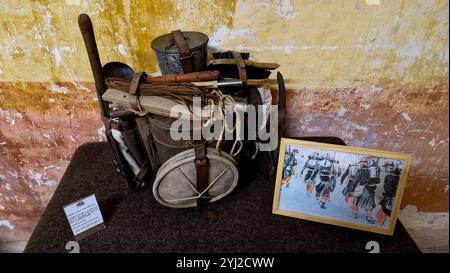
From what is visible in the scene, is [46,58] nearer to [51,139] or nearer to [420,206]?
[51,139]

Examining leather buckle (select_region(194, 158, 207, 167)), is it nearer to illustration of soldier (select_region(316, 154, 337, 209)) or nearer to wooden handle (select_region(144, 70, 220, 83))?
wooden handle (select_region(144, 70, 220, 83))

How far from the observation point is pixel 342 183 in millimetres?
818

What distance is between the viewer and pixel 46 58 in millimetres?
1025

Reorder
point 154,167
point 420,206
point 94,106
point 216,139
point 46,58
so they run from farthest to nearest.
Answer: point 420,206, point 94,106, point 46,58, point 154,167, point 216,139

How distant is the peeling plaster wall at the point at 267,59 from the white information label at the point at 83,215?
0.44m

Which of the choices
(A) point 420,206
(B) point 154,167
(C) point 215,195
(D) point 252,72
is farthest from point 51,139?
(A) point 420,206

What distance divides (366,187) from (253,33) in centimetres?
61

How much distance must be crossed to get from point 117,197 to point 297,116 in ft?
2.44

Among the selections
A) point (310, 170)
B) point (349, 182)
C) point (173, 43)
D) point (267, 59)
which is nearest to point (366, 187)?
point (349, 182)

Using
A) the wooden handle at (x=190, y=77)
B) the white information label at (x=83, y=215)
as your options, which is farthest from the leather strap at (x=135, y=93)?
the white information label at (x=83, y=215)

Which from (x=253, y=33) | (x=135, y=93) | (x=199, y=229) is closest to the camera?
(x=135, y=93)

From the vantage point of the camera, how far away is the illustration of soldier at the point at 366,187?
2.59ft

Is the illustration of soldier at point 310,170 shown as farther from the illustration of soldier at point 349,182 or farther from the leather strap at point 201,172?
the leather strap at point 201,172

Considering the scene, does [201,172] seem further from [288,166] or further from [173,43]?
[173,43]
